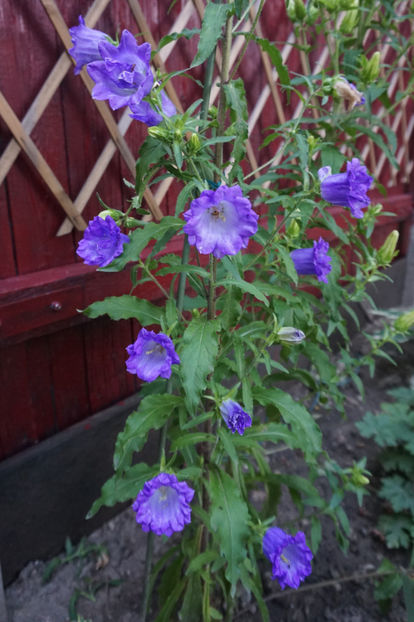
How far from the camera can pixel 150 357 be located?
1.11 metres

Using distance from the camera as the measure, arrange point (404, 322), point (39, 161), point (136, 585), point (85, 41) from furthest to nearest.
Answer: point (136, 585) → point (404, 322) → point (39, 161) → point (85, 41)

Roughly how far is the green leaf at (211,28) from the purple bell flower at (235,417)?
A: 77cm

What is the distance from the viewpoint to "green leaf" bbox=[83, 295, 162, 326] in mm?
1237

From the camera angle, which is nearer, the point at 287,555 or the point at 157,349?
the point at 157,349

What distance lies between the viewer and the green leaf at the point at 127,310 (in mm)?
1237

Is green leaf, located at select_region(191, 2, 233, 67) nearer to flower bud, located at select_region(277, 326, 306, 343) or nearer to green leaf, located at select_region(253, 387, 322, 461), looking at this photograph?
flower bud, located at select_region(277, 326, 306, 343)

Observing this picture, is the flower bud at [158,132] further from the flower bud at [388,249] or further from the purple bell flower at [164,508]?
the flower bud at [388,249]

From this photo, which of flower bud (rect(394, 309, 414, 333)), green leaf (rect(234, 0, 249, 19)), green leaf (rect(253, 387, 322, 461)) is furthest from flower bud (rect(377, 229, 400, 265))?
green leaf (rect(234, 0, 249, 19))

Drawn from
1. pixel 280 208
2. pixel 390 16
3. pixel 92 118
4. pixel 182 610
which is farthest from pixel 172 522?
pixel 390 16

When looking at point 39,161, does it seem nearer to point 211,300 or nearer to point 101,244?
point 101,244

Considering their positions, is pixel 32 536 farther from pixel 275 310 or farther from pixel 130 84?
pixel 130 84

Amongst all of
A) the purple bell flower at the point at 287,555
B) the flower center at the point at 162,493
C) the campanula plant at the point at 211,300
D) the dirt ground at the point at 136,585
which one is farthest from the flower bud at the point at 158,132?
the dirt ground at the point at 136,585

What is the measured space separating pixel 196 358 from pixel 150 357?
0.11 m

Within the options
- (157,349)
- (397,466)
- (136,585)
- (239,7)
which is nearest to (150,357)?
(157,349)
